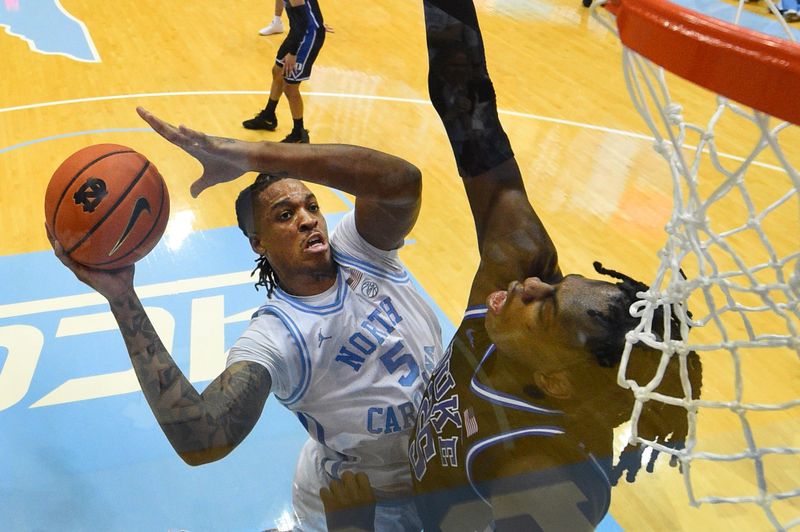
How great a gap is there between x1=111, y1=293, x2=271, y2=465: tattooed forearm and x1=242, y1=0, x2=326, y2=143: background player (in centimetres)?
80

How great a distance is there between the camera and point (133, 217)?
124 centimetres

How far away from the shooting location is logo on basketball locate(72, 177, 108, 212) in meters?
1.21

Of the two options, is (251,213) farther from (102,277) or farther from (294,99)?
(294,99)

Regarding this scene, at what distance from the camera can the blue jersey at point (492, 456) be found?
1198 mm

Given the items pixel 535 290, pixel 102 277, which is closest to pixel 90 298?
pixel 102 277

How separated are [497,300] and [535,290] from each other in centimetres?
10

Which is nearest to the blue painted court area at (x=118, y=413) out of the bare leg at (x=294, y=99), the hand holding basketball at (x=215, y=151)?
the hand holding basketball at (x=215, y=151)

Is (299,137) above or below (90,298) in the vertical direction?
above

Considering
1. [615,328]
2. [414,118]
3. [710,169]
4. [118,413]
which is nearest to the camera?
[615,328]

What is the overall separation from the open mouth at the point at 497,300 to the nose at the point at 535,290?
48 mm

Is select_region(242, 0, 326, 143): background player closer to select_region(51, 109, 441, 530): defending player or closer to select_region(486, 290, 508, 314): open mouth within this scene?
select_region(51, 109, 441, 530): defending player

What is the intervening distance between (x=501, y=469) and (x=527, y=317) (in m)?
0.29

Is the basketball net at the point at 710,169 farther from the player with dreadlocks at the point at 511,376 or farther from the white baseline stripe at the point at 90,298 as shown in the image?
the white baseline stripe at the point at 90,298

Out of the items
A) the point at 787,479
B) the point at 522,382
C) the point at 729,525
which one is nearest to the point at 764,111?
the point at 522,382
